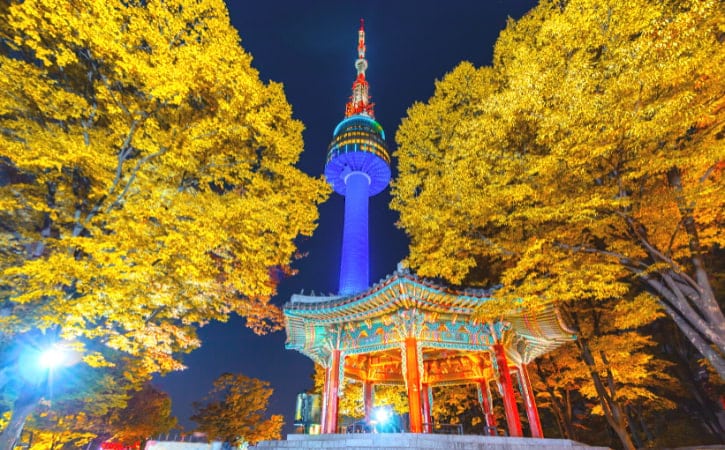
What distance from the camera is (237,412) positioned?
29328 mm

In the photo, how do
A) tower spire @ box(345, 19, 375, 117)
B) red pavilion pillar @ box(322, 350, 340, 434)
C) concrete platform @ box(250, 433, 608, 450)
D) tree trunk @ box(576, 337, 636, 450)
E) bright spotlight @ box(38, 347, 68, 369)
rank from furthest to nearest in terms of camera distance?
tower spire @ box(345, 19, 375, 117) < tree trunk @ box(576, 337, 636, 450) < red pavilion pillar @ box(322, 350, 340, 434) < concrete platform @ box(250, 433, 608, 450) < bright spotlight @ box(38, 347, 68, 369)

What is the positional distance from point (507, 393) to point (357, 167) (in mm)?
32485

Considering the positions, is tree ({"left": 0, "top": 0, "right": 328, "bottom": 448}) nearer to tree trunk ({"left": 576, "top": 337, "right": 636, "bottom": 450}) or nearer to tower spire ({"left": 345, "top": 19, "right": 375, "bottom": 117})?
tree trunk ({"left": 576, "top": 337, "right": 636, "bottom": 450})

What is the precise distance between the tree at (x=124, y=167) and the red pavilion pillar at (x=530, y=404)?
10.9 metres

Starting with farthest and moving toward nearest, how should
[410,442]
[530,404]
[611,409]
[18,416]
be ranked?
[611,409] < [530,404] < [410,442] < [18,416]

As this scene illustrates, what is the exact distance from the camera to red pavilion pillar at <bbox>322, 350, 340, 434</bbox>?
38.1 ft

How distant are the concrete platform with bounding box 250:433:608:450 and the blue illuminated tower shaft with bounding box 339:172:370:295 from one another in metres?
19.1

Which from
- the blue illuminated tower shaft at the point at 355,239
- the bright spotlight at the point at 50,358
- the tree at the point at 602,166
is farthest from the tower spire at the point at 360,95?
the bright spotlight at the point at 50,358

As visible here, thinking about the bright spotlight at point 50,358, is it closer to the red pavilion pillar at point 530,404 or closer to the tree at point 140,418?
the red pavilion pillar at point 530,404

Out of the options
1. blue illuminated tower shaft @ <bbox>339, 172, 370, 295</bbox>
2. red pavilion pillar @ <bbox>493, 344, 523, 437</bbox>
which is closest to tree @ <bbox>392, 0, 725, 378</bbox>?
red pavilion pillar @ <bbox>493, 344, 523, 437</bbox>

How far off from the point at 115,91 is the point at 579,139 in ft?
36.6

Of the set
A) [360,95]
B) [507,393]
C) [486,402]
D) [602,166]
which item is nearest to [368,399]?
[486,402]

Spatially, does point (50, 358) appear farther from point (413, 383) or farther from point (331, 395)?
point (413, 383)

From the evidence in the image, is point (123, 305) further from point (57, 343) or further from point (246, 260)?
point (246, 260)
